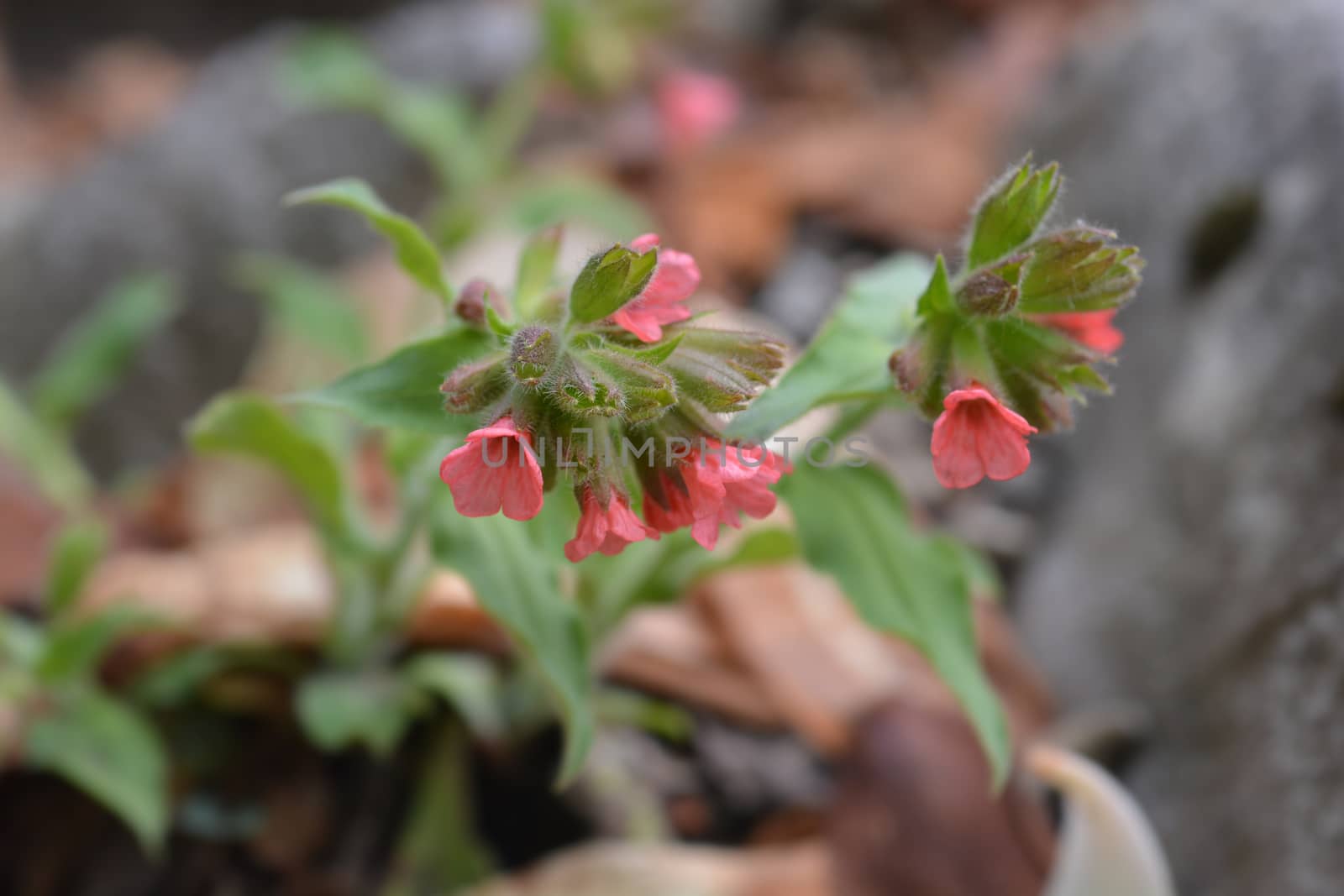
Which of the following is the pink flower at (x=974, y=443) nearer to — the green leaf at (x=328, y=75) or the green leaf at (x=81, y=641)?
the green leaf at (x=81, y=641)

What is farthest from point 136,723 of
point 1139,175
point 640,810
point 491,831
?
point 1139,175

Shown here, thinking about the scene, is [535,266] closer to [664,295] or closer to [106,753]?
[664,295]

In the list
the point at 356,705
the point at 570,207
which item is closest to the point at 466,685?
the point at 356,705

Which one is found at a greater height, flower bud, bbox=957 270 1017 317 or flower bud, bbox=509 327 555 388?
flower bud, bbox=957 270 1017 317

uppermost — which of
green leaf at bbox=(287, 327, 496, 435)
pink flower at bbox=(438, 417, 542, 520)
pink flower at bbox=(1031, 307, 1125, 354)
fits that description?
pink flower at bbox=(1031, 307, 1125, 354)

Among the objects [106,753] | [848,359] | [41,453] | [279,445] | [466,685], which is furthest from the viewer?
[41,453]

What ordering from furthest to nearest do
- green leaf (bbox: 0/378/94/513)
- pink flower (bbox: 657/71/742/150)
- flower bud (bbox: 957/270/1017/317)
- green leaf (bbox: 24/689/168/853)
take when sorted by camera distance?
pink flower (bbox: 657/71/742/150) → green leaf (bbox: 0/378/94/513) → green leaf (bbox: 24/689/168/853) → flower bud (bbox: 957/270/1017/317)

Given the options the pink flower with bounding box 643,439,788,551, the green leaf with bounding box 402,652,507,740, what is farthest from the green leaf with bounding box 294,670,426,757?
the pink flower with bounding box 643,439,788,551

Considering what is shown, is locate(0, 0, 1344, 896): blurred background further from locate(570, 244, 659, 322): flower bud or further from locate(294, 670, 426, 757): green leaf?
locate(570, 244, 659, 322): flower bud
